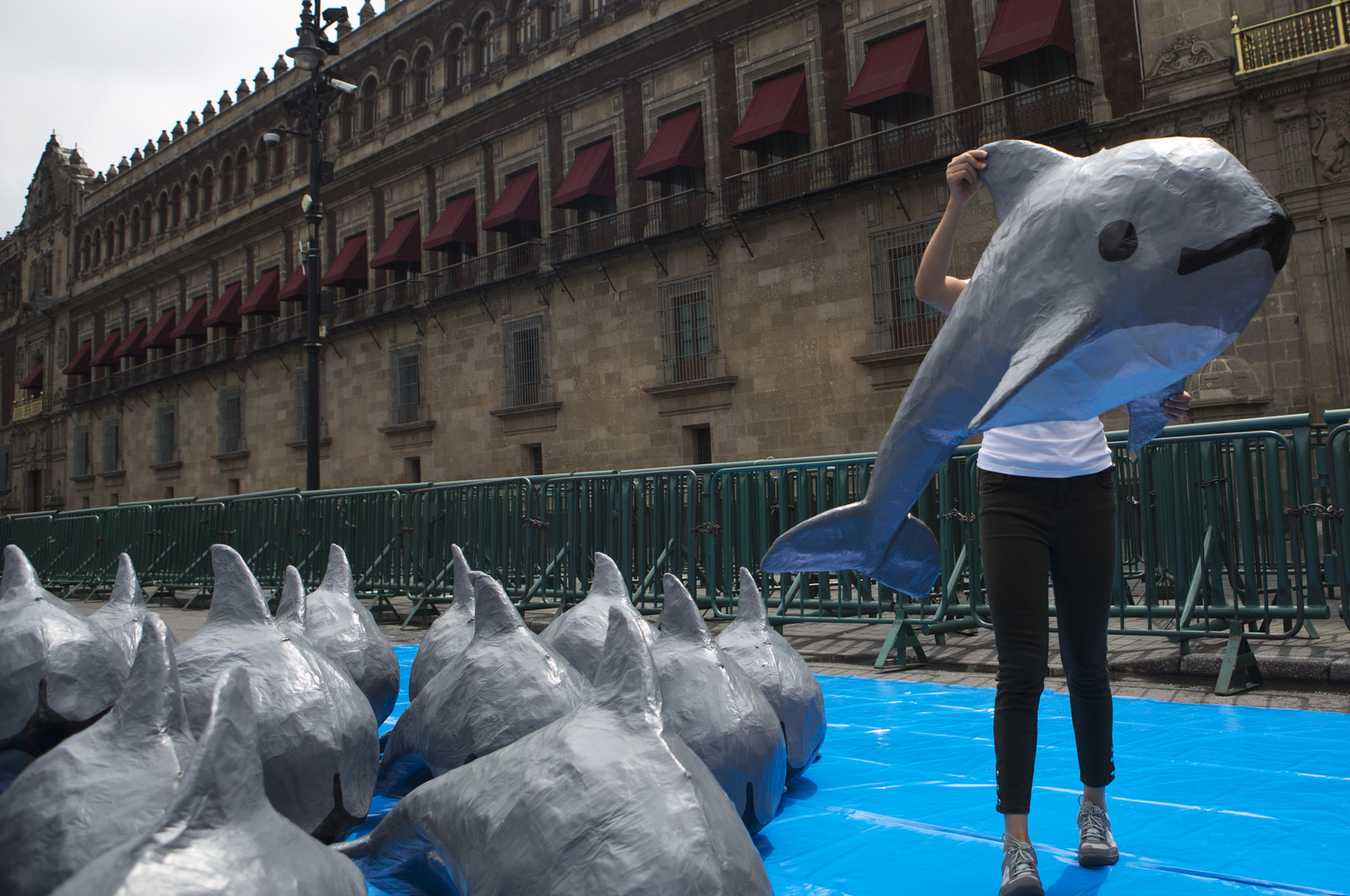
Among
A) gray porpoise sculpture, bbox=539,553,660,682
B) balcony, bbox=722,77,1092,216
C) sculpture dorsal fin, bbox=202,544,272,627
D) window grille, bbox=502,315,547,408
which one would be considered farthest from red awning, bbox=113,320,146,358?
sculpture dorsal fin, bbox=202,544,272,627

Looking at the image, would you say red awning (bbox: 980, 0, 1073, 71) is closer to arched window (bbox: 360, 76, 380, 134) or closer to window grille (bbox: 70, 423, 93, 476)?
arched window (bbox: 360, 76, 380, 134)

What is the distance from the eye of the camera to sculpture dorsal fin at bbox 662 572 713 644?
3.17 metres

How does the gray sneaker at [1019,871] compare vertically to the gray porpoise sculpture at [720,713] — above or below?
below

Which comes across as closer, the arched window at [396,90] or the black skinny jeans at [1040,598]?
the black skinny jeans at [1040,598]

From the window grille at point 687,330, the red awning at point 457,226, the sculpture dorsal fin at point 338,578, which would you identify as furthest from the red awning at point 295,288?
the sculpture dorsal fin at point 338,578

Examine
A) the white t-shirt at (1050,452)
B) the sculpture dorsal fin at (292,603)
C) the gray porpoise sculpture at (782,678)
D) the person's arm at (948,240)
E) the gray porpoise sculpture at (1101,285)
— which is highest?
the person's arm at (948,240)

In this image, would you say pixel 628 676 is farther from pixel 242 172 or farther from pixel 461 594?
pixel 242 172

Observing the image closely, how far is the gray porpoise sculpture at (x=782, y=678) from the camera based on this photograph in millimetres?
3648

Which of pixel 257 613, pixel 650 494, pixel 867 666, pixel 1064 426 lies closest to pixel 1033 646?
pixel 1064 426

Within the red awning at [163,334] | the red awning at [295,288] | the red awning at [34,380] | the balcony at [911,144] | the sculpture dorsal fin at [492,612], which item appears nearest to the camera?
the sculpture dorsal fin at [492,612]

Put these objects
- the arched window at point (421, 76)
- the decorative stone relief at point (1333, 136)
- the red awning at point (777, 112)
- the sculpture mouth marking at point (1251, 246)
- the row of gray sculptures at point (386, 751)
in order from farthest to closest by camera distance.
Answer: the arched window at point (421, 76) < the red awning at point (777, 112) < the decorative stone relief at point (1333, 136) < the sculpture mouth marking at point (1251, 246) < the row of gray sculptures at point (386, 751)

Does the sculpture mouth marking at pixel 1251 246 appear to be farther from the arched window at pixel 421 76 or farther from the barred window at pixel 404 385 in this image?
the arched window at pixel 421 76

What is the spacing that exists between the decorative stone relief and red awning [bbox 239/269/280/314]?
26.6 metres

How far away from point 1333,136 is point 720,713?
14.7 m
